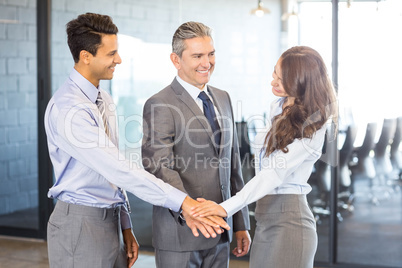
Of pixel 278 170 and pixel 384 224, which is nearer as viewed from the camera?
pixel 278 170

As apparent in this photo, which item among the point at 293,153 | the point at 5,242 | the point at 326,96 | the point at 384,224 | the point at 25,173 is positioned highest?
the point at 326,96

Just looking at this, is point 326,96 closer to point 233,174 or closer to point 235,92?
point 233,174

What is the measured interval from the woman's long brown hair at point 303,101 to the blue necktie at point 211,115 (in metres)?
0.21

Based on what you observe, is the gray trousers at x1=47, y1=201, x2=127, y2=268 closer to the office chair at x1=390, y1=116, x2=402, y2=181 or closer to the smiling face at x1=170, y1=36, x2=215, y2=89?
the smiling face at x1=170, y1=36, x2=215, y2=89

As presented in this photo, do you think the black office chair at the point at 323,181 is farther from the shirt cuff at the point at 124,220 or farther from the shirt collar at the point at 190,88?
the shirt cuff at the point at 124,220

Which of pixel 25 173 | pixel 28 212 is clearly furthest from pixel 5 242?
pixel 25 173

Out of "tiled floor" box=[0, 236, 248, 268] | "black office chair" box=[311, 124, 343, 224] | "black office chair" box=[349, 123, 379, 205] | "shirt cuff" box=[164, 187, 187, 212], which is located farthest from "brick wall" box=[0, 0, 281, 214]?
"shirt cuff" box=[164, 187, 187, 212]

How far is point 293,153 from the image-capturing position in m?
1.99

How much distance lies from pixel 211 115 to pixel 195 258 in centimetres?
57

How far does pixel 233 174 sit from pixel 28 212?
2808 mm

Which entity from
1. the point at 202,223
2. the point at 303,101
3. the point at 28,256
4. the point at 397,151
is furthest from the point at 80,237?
the point at 397,151

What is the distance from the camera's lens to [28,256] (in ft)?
13.4

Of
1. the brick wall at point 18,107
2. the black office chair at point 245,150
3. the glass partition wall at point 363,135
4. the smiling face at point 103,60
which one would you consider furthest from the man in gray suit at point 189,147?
the brick wall at point 18,107

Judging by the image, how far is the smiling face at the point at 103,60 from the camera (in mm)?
1985
